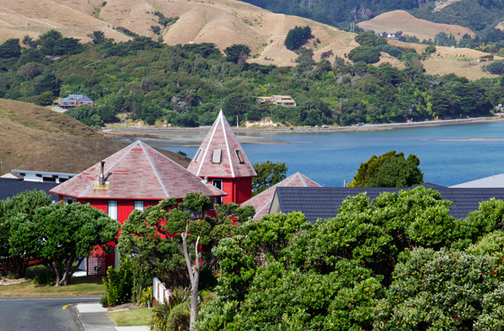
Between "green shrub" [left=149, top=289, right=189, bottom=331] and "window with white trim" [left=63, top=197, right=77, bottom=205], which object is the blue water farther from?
"green shrub" [left=149, top=289, right=189, bottom=331]

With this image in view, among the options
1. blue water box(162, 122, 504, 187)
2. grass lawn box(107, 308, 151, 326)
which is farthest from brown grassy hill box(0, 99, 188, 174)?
grass lawn box(107, 308, 151, 326)

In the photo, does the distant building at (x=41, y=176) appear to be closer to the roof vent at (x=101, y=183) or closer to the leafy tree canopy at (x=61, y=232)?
the roof vent at (x=101, y=183)

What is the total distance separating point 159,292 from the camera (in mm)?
25188

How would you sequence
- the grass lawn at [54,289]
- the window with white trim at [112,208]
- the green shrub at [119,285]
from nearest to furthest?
the green shrub at [119,285], the grass lawn at [54,289], the window with white trim at [112,208]

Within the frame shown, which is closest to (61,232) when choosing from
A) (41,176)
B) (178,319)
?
(178,319)

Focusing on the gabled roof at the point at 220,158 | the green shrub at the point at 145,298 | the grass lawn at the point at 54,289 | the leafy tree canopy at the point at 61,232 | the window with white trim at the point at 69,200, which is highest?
the gabled roof at the point at 220,158

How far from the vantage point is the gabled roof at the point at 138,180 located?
1421 inches

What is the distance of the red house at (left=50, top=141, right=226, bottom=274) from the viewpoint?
36094mm

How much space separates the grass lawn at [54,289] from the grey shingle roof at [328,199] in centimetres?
1123

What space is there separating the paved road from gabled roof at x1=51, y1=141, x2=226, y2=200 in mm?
8097

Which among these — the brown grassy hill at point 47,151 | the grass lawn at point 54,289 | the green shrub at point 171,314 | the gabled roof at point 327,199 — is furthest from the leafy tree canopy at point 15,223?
the brown grassy hill at point 47,151

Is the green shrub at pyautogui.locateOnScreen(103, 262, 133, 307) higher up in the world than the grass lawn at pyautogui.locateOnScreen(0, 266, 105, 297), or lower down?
higher up

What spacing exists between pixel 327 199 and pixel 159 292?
6933mm

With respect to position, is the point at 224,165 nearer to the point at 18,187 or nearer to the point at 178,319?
the point at 18,187
